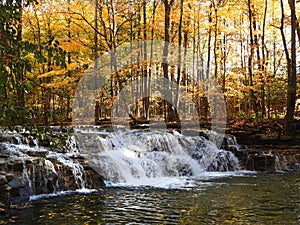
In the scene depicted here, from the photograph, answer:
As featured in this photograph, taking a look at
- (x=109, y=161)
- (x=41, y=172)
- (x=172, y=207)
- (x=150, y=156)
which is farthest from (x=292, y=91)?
(x=41, y=172)

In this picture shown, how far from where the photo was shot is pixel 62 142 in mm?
2543

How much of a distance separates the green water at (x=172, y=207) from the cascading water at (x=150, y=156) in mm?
1242

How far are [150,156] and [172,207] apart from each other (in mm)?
4465

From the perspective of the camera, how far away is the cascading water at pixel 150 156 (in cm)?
848

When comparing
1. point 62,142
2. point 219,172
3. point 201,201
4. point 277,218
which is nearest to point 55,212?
point 201,201

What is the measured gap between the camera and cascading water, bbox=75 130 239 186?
27.8 feet

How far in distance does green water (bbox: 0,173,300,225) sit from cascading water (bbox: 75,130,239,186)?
4.08ft

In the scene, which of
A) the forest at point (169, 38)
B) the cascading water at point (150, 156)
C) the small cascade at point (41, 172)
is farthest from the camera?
the forest at point (169, 38)

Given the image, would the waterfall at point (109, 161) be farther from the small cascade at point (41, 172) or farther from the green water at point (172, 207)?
the green water at point (172, 207)

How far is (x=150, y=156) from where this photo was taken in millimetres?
9992

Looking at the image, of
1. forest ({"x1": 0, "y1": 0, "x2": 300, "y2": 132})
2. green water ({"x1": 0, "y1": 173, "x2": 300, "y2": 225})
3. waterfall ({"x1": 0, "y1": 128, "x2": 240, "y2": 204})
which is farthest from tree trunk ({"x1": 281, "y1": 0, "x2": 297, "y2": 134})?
green water ({"x1": 0, "y1": 173, "x2": 300, "y2": 225})

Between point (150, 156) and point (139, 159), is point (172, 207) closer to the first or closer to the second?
point (139, 159)

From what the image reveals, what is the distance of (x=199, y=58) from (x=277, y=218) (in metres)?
18.1

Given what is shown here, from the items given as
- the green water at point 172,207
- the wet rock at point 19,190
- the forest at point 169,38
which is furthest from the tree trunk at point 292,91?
the wet rock at point 19,190
